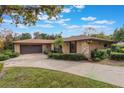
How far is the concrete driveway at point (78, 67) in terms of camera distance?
7121mm

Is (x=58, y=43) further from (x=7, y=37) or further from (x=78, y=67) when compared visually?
(x=7, y=37)

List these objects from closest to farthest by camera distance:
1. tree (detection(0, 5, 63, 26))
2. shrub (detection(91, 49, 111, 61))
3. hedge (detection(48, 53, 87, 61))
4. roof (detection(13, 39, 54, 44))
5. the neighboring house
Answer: tree (detection(0, 5, 63, 26)) < roof (detection(13, 39, 54, 44)) < the neighboring house < hedge (detection(48, 53, 87, 61)) < shrub (detection(91, 49, 111, 61))

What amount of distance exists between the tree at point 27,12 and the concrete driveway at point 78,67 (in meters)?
2.35

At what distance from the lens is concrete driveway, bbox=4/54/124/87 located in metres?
7.12

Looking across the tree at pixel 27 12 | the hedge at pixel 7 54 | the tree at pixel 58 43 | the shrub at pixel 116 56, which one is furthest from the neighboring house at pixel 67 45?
the tree at pixel 27 12

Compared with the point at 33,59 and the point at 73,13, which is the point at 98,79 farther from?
the point at 33,59

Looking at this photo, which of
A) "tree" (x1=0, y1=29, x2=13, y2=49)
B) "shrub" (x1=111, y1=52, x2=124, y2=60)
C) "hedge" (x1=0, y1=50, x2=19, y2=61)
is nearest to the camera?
"tree" (x1=0, y1=29, x2=13, y2=49)

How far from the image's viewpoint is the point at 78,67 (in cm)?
836

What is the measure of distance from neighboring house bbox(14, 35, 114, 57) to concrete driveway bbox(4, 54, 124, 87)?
0.40m

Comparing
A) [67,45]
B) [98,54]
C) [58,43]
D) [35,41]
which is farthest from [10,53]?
[98,54]

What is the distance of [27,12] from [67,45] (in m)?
2.71

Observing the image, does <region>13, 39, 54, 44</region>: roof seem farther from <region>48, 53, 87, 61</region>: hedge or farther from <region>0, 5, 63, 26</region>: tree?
<region>0, 5, 63, 26</region>: tree

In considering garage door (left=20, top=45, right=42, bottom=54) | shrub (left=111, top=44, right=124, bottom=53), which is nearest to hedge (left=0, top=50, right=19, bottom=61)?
garage door (left=20, top=45, right=42, bottom=54)
